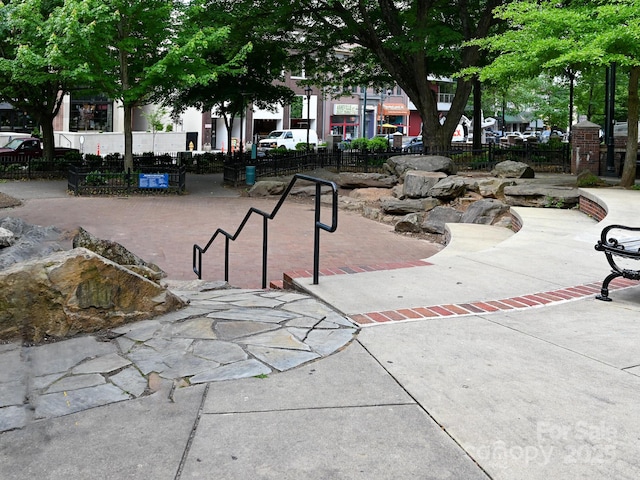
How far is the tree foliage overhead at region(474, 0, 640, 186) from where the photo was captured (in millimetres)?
13570

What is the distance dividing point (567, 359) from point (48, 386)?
10.9ft

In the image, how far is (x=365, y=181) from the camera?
76.4 feet

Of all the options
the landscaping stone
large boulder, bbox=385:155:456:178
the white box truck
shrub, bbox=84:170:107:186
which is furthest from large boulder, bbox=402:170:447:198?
the white box truck

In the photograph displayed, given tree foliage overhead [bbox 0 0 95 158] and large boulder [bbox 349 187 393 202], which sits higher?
tree foliage overhead [bbox 0 0 95 158]

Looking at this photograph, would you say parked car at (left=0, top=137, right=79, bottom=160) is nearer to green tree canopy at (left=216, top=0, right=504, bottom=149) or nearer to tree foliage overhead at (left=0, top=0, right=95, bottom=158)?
tree foliage overhead at (left=0, top=0, right=95, bottom=158)

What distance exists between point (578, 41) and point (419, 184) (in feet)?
→ 21.0

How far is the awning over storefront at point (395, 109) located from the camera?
76438mm

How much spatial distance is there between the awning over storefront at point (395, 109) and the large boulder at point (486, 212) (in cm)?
6224

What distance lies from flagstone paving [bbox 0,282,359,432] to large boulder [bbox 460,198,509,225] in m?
9.80

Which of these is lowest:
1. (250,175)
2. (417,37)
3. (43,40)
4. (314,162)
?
(250,175)

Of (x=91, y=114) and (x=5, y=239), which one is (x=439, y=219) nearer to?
(x=5, y=239)

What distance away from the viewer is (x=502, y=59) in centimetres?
1623

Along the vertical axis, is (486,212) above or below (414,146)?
below

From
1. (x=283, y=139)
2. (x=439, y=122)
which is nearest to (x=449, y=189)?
(x=439, y=122)
